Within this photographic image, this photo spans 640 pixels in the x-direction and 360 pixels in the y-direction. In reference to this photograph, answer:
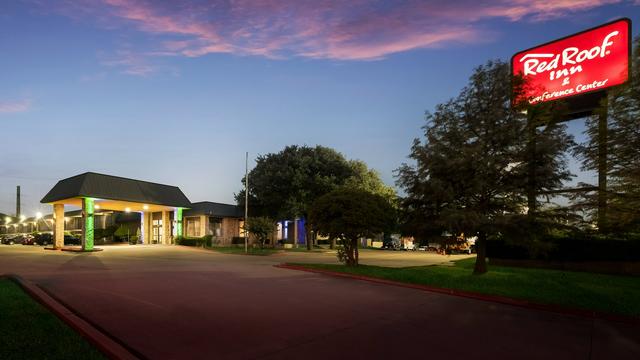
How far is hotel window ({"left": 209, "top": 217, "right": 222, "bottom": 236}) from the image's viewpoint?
1891 inches

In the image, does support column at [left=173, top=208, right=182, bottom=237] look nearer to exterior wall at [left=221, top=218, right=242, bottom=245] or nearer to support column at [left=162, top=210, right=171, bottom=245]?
support column at [left=162, top=210, right=171, bottom=245]

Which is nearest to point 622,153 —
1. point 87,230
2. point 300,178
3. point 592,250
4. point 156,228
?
point 592,250

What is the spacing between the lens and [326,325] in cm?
812

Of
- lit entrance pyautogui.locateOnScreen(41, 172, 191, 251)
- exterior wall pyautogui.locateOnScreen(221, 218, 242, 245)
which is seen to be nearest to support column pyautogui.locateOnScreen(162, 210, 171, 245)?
lit entrance pyautogui.locateOnScreen(41, 172, 191, 251)

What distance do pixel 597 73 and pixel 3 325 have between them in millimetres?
27754

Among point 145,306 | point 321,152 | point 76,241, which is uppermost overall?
point 321,152

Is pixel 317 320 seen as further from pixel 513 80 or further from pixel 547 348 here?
pixel 513 80

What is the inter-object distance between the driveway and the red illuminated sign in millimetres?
14477

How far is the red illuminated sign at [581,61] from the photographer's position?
813 inches

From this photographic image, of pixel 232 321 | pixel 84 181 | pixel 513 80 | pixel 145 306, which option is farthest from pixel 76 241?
pixel 513 80

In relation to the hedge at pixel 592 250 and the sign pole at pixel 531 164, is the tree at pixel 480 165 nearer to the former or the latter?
the sign pole at pixel 531 164

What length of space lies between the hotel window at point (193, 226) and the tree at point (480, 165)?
119 feet

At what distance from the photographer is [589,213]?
1463 cm

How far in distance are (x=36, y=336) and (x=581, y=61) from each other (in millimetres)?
27467
